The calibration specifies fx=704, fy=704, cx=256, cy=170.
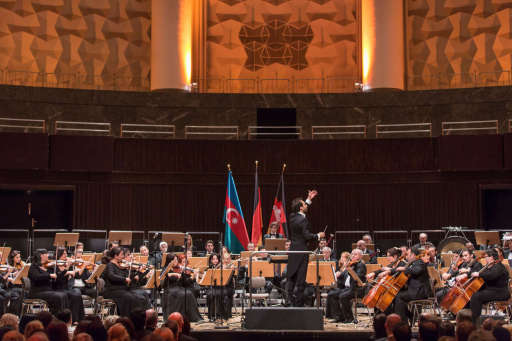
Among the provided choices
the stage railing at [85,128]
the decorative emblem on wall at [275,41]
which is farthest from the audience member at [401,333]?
the decorative emblem on wall at [275,41]

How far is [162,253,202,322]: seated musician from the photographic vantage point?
43.3ft

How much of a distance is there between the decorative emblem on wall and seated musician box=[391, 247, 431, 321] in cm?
1496

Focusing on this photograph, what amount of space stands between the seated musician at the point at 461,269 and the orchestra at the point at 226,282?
0.05 feet

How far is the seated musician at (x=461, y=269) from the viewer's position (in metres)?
11.9

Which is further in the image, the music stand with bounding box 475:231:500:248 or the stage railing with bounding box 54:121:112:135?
the stage railing with bounding box 54:121:112:135

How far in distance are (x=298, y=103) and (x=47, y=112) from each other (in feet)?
26.4

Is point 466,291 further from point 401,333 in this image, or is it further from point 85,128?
point 85,128

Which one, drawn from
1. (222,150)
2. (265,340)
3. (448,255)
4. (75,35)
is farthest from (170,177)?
(265,340)

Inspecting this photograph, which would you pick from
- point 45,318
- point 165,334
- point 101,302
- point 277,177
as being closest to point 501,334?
point 165,334

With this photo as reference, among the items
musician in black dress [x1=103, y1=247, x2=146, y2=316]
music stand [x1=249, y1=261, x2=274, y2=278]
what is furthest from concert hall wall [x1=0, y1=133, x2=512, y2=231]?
musician in black dress [x1=103, y1=247, x2=146, y2=316]

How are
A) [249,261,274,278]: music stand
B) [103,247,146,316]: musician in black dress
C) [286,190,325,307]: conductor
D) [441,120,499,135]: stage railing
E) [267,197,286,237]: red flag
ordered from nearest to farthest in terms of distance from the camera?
[286,190,325,307]: conductor
[103,247,146,316]: musician in black dress
[249,261,274,278]: music stand
[267,197,286,237]: red flag
[441,120,499,135]: stage railing

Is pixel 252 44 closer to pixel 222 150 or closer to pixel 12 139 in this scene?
pixel 222 150

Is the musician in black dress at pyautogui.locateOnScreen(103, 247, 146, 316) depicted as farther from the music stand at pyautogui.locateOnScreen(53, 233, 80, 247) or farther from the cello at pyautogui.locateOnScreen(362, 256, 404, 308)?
the music stand at pyautogui.locateOnScreen(53, 233, 80, 247)

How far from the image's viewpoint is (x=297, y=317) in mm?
10938
